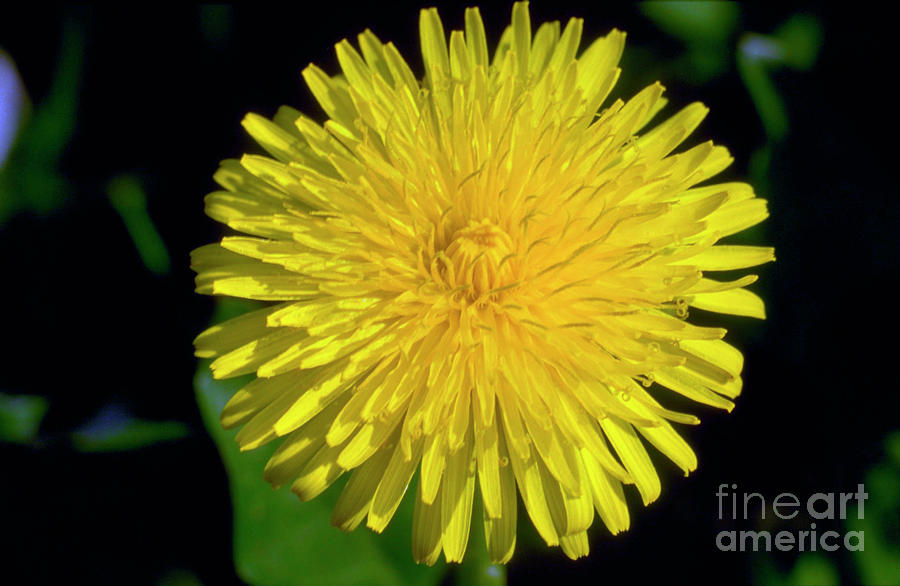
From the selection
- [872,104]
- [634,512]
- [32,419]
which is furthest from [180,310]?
[872,104]

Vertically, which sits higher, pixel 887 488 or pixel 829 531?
pixel 887 488

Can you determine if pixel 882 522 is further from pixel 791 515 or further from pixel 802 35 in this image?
pixel 802 35

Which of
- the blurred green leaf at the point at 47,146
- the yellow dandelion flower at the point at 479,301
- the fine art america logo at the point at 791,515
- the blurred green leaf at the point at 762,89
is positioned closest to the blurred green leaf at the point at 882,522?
the fine art america logo at the point at 791,515

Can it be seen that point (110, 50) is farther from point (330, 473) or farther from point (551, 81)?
point (330, 473)

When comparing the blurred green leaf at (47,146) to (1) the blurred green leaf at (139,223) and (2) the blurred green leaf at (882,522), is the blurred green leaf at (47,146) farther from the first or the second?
(2) the blurred green leaf at (882,522)

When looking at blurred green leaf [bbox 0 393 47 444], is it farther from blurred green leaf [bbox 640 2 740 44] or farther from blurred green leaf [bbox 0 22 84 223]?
blurred green leaf [bbox 640 2 740 44]

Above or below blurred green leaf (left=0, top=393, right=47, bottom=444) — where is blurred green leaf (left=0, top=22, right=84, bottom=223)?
above

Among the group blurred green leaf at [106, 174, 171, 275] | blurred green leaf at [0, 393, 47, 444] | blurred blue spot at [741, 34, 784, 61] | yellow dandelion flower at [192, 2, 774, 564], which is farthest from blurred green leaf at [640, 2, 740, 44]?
blurred green leaf at [0, 393, 47, 444]

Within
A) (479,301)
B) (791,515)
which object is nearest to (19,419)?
(479,301)
